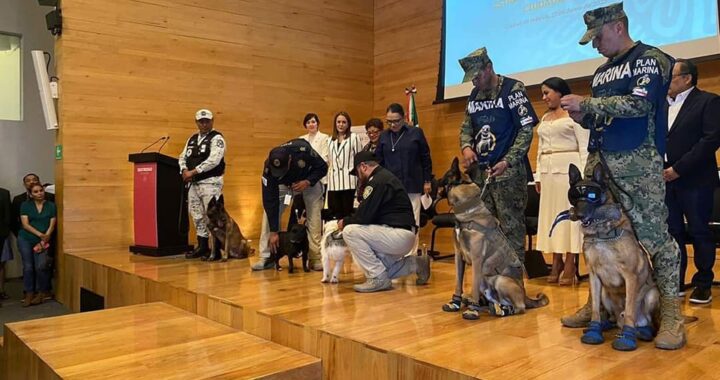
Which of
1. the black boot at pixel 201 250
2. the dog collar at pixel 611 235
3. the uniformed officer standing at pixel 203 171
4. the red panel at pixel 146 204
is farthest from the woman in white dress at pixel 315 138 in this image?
the dog collar at pixel 611 235

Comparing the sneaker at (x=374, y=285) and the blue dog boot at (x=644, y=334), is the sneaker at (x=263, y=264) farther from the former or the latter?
→ the blue dog boot at (x=644, y=334)

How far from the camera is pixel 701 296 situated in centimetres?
305

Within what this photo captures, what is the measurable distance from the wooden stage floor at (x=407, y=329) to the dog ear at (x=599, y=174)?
0.65m

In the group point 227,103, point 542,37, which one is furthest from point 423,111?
point 227,103

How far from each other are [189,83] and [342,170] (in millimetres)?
2392

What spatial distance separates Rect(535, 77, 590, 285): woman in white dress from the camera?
11.9 ft

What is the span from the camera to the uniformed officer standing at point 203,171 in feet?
16.1

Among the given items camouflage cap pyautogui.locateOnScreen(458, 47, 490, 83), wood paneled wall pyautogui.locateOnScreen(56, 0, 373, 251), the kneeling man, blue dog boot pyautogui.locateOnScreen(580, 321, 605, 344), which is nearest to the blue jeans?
wood paneled wall pyautogui.locateOnScreen(56, 0, 373, 251)

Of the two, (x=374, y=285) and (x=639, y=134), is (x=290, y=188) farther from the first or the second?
(x=639, y=134)

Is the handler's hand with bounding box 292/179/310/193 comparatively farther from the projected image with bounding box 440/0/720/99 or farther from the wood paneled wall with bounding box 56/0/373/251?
the projected image with bounding box 440/0/720/99

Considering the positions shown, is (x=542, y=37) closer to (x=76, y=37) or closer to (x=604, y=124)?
(x=604, y=124)

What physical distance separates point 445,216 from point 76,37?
3.97 metres

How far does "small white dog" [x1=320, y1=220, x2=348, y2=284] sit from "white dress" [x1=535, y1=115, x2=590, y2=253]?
1.36 meters

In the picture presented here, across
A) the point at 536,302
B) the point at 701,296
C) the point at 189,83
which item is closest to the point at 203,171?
the point at 189,83
